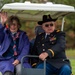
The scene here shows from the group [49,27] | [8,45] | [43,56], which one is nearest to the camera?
[43,56]

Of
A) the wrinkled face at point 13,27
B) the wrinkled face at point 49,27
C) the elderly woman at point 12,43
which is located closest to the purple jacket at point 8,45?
the elderly woman at point 12,43

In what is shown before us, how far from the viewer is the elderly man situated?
26.0 ft

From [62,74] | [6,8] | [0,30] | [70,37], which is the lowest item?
[70,37]

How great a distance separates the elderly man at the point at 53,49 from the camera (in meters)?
7.93

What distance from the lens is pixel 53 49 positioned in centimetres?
791

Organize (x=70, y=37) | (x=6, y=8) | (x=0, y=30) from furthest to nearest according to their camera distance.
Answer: (x=70, y=37) < (x=0, y=30) < (x=6, y=8)

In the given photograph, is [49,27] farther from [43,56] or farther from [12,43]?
[12,43]

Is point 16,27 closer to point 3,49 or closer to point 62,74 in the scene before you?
point 3,49

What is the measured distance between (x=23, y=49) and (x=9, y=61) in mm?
366

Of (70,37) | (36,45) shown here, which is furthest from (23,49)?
(70,37)

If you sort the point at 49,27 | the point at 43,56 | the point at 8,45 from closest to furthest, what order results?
1. the point at 43,56
2. the point at 49,27
3. the point at 8,45

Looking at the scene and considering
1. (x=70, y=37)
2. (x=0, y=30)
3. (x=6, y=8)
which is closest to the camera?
(x=6, y=8)

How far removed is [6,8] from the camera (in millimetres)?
7559

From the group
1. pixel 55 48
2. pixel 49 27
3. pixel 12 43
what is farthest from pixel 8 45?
pixel 55 48
